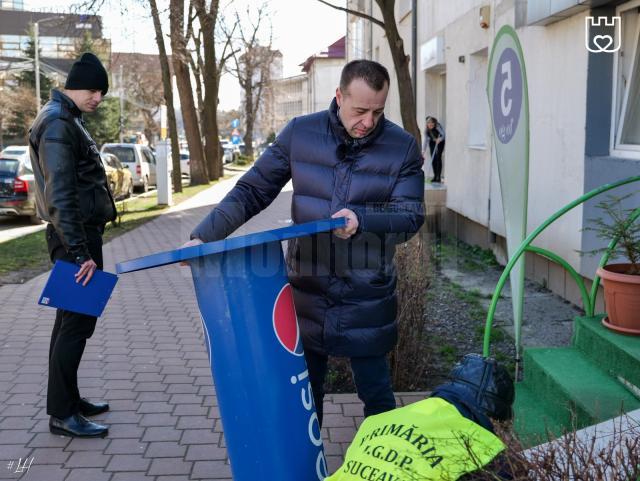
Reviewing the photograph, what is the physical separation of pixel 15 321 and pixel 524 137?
16.9 feet

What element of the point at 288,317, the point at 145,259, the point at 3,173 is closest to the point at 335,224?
the point at 288,317

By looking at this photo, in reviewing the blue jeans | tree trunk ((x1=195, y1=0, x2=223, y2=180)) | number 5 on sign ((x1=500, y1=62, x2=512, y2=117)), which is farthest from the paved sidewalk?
tree trunk ((x1=195, y1=0, x2=223, y2=180))

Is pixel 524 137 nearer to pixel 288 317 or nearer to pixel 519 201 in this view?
pixel 519 201

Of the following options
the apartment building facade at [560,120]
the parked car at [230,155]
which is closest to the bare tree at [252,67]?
the parked car at [230,155]

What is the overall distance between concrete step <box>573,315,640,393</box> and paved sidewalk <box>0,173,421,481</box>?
1.09 metres

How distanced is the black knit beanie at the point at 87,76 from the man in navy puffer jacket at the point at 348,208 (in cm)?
133

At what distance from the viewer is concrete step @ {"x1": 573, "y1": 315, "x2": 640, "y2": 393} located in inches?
142

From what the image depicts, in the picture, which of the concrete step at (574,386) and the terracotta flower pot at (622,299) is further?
the terracotta flower pot at (622,299)

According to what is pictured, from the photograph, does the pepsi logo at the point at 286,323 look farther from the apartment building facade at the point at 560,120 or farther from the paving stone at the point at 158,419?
the apartment building facade at the point at 560,120

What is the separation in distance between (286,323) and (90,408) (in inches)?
90.1

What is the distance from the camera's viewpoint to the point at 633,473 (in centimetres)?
171

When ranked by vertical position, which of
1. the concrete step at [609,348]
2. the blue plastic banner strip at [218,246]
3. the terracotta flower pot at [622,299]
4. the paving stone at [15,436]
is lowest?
the paving stone at [15,436]

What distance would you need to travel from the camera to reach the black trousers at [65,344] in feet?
13.2

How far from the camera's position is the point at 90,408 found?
14.8ft
